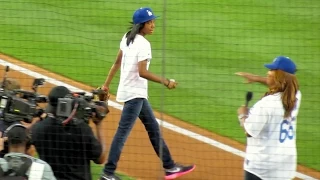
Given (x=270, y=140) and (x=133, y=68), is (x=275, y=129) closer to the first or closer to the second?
(x=270, y=140)

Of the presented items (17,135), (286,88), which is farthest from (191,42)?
(17,135)

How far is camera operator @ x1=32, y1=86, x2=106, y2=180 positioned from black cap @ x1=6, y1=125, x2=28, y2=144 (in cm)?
67

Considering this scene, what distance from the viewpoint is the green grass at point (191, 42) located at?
1062 centimetres

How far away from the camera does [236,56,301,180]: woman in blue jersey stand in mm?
6688

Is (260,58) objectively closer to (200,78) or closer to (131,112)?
(200,78)

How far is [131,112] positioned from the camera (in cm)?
813

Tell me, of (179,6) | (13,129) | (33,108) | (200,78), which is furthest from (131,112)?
(179,6)

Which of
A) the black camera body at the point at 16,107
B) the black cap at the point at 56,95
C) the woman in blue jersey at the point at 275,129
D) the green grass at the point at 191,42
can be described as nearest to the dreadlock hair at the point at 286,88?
the woman in blue jersey at the point at 275,129

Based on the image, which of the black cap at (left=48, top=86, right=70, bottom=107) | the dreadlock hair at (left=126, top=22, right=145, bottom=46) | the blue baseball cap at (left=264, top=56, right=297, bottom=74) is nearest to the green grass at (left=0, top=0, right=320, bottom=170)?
the dreadlock hair at (left=126, top=22, right=145, bottom=46)

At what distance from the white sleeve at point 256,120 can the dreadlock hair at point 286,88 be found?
0.18 m

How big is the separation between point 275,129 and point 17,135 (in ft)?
7.03

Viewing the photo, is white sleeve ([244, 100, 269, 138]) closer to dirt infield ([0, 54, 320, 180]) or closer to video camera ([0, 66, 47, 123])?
video camera ([0, 66, 47, 123])

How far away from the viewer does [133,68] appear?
26.6 feet

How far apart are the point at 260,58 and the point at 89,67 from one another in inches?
93.8
